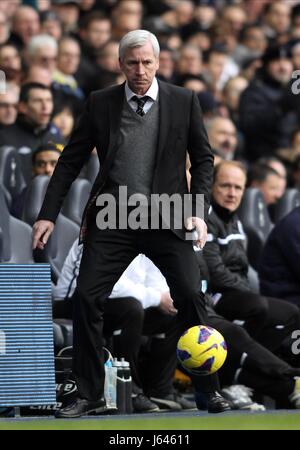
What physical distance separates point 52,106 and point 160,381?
4448mm

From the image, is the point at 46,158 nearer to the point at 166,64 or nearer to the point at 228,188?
the point at 228,188

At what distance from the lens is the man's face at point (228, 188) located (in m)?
11.2

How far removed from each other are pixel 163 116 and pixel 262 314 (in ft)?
8.70

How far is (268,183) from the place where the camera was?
13766 mm

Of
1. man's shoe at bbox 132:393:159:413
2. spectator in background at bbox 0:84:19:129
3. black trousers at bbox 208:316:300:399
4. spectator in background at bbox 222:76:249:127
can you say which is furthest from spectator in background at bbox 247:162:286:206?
man's shoe at bbox 132:393:159:413

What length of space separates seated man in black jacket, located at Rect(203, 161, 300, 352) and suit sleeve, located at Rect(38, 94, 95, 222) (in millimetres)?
2212

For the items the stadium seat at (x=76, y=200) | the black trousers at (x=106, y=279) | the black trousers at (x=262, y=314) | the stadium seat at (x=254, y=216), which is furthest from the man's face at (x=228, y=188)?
the black trousers at (x=106, y=279)

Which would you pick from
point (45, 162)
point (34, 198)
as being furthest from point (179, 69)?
point (34, 198)

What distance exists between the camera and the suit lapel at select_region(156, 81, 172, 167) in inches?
344

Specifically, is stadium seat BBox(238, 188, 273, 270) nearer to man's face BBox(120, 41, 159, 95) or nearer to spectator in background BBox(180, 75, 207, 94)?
spectator in background BBox(180, 75, 207, 94)

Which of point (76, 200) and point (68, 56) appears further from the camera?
point (68, 56)

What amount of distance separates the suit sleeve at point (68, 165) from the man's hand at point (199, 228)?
0.83 metres

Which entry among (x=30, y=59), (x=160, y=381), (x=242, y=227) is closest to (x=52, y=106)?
(x=30, y=59)

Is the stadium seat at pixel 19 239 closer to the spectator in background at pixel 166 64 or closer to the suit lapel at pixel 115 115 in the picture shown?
the suit lapel at pixel 115 115
